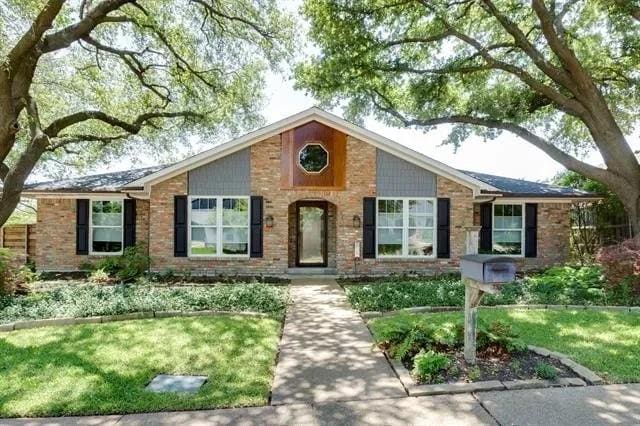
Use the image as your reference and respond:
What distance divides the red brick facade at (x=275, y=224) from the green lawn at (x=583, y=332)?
17.8ft

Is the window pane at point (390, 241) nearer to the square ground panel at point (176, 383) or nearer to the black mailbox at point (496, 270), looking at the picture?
the black mailbox at point (496, 270)

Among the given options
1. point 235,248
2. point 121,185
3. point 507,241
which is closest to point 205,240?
point 235,248

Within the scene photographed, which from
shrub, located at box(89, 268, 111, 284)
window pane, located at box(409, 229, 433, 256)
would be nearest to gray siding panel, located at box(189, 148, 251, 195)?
shrub, located at box(89, 268, 111, 284)

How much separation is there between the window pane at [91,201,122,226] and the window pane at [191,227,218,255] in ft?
9.57

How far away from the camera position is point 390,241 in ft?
43.2

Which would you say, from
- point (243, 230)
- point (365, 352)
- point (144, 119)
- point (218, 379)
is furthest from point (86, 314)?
point (144, 119)

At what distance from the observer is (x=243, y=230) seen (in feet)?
42.4

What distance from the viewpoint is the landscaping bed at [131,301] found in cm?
746

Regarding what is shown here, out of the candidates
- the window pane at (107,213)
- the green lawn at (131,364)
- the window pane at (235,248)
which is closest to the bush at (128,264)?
the window pane at (107,213)

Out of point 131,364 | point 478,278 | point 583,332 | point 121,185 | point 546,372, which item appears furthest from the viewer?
point 121,185

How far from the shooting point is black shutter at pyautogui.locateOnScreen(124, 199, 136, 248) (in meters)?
13.5

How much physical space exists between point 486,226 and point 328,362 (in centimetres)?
1067

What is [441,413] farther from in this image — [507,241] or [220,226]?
[507,241]

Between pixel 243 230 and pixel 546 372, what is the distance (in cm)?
990
